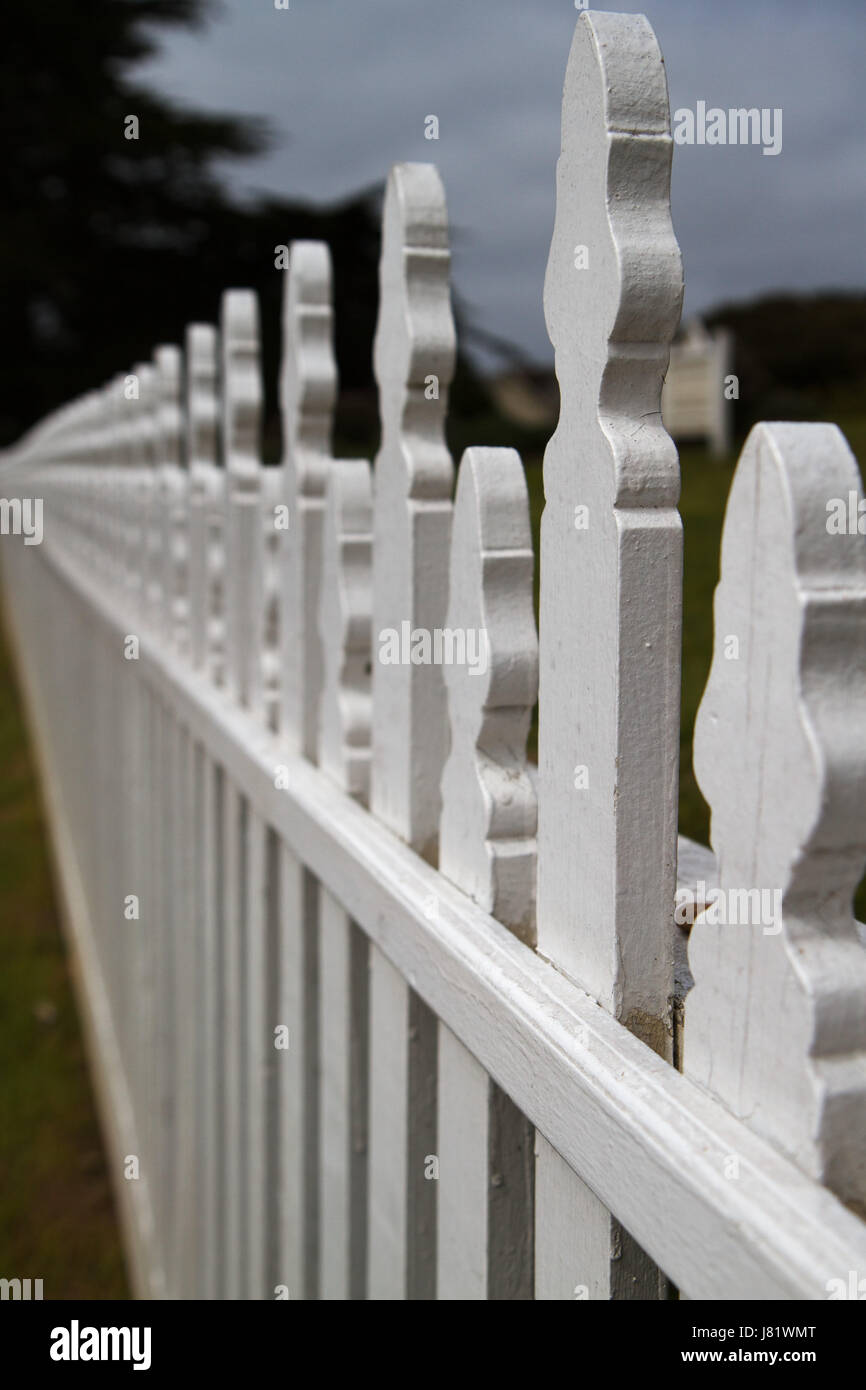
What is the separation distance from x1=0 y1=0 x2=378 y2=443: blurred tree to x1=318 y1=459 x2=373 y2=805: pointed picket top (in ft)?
65.1

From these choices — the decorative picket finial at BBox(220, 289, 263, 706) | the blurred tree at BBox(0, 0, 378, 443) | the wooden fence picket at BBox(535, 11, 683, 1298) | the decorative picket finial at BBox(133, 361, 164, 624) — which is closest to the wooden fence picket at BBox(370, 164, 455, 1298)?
the wooden fence picket at BBox(535, 11, 683, 1298)

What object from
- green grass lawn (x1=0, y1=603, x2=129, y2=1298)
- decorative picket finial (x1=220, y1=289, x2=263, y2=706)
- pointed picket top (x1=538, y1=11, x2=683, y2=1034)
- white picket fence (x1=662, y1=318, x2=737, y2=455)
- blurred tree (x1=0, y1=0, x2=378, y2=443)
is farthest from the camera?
blurred tree (x1=0, y1=0, x2=378, y2=443)

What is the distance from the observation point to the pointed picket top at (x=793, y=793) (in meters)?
0.66

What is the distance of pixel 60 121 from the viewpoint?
2177 centimetres

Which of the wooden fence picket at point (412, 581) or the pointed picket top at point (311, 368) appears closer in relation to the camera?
the wooden fence picket at point (412, 581)

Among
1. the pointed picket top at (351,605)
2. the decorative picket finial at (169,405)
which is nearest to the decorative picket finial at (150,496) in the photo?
the decorative picket finial at (169,405)

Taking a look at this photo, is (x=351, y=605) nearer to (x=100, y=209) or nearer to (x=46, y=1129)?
(x=46, y=1129)

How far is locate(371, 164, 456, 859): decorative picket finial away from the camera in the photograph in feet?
3.95

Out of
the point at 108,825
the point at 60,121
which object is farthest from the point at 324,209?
the point at 108,825

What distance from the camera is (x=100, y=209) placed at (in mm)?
21766

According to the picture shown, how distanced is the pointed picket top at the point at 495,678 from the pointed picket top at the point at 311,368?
0.56 m

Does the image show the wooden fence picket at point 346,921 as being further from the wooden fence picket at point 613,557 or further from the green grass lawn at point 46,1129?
the green grass lawn at point 46,1129

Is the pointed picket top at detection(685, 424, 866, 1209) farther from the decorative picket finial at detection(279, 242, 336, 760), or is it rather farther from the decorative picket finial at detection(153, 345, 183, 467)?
the decorative picket finial at detection(153, 345, 183, 467)
